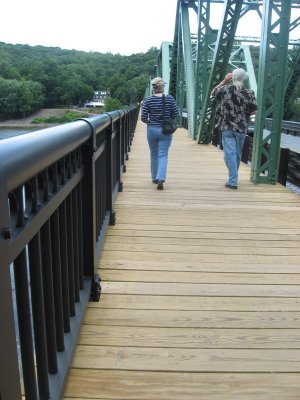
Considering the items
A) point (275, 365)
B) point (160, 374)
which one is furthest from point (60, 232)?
point (275, 365)

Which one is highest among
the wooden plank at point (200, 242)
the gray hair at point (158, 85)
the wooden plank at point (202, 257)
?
the gray hair at point (158, 85)

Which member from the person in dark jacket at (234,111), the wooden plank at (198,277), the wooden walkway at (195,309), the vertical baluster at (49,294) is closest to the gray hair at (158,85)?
the person in dark jacket at (234,111)

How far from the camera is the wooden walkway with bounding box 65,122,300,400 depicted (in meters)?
2.08

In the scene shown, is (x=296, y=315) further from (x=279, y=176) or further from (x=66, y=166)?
(x=279, y=176)

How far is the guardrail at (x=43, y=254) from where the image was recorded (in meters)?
1.06

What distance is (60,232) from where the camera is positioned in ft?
6.37

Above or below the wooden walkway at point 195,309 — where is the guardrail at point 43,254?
above

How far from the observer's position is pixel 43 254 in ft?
5.16

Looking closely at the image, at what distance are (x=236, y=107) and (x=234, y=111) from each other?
0.21 feet

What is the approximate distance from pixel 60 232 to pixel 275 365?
1282 millimetres

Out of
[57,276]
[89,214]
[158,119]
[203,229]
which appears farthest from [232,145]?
[57,276]

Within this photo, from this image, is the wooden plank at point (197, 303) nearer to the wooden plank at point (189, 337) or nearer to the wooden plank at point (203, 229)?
the wooden plank at point (189, 337)

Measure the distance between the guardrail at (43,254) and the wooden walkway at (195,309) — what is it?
8.4 inches

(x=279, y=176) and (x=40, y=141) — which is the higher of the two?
(x=40, y=141)
